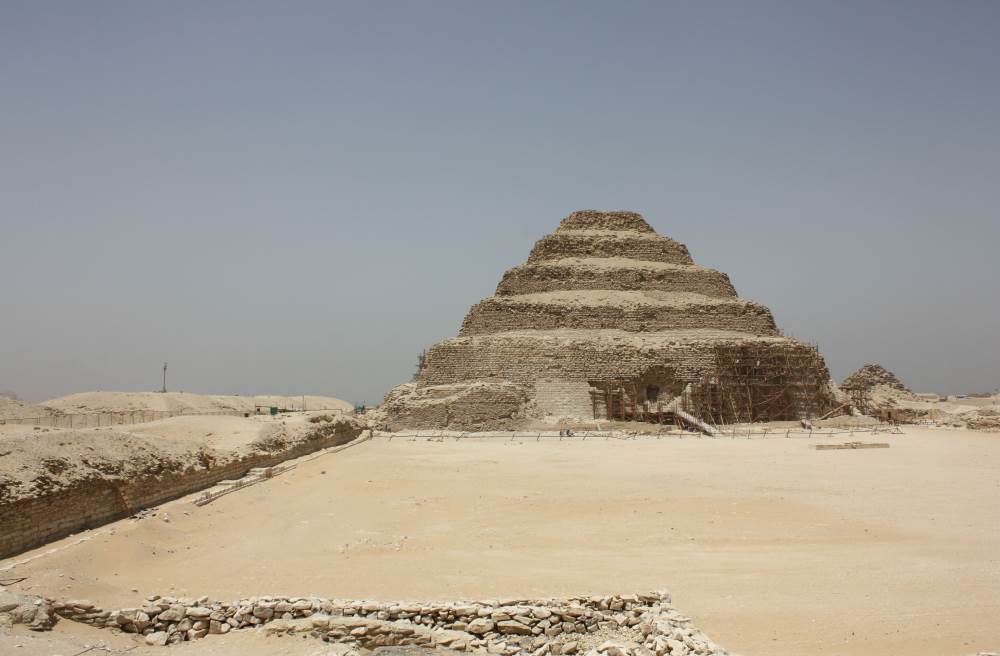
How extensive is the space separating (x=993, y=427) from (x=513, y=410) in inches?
792

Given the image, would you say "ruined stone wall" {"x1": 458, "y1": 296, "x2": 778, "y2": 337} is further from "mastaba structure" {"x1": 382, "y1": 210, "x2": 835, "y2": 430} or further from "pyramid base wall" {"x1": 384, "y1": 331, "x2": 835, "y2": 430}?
"pyramid base wall" {"x1": 384, "y1": 331, "x2": 835, "y2": 430}

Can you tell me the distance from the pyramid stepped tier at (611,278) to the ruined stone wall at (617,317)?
239 cm

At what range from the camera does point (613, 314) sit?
3962cm

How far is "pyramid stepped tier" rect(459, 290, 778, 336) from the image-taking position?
39.6 metres

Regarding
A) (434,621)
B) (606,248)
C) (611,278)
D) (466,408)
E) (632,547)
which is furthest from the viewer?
(606,248)

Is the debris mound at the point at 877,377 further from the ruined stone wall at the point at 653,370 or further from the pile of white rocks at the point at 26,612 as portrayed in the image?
the pile of white rocks at the point at 26,612

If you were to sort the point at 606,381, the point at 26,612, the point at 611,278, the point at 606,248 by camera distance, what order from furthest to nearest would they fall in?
the point at 606,248, the point at 611,278, the point at 606,381, the point at 26,612

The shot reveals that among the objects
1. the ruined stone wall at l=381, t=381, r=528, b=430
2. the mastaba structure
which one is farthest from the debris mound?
the ruined stone wall at l=381, t=381, r=528, b=430

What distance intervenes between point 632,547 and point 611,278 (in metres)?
32.1

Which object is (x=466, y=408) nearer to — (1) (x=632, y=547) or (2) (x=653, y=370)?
(2) (x=653, y=370)

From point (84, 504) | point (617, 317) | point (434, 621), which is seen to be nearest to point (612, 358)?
point (617, 317)

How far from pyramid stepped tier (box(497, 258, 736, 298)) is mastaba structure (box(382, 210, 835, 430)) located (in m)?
0.07

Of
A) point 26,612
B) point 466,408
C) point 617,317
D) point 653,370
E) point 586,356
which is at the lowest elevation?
point 26,612

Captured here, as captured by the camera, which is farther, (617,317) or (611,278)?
(611,278)
